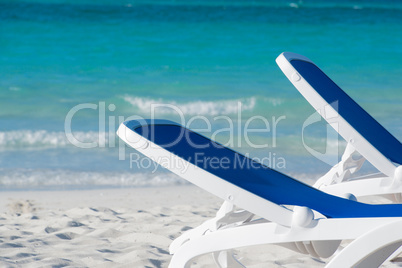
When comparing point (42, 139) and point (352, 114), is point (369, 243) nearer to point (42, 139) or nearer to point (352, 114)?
point (352, 114)

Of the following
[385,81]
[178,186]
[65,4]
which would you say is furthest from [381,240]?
[65,4]

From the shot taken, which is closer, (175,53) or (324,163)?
(324,163)

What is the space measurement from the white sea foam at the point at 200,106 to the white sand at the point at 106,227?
448 centimetres

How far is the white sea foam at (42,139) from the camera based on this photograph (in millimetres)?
7309

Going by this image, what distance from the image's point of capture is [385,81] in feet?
39.3

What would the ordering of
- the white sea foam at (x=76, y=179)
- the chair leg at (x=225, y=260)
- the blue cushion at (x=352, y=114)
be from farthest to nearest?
1. the white sea foam at (x=76, y=179)
2. the blue cushion at (x=352, y=114)
3. the chair leg at (x=225, y=260)

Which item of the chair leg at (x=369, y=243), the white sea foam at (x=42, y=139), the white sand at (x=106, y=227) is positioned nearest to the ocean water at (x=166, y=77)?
the white sea foam at (x=42, y=139)

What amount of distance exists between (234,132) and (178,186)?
2698 mm

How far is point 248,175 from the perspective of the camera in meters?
2.68

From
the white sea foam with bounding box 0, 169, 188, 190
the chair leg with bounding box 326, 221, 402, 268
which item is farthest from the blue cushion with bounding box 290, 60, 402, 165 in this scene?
the white sea foam with bounding box 0, 169, 188, 190

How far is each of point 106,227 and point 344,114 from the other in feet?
5.82

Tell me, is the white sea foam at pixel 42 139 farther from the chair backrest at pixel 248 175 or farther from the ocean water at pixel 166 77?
the chair backrest at pixel 248 175

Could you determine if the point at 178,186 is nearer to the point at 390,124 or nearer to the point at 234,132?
the point at 234,132

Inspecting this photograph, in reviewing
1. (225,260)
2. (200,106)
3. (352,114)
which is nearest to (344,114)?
(352,114)
